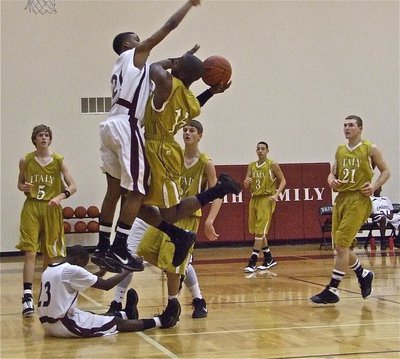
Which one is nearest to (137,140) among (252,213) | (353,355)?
(353,355)

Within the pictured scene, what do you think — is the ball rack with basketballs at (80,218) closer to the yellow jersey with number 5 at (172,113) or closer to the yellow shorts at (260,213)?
the yellow shorts at (260,213)

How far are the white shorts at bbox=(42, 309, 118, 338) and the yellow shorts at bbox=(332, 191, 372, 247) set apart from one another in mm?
2601

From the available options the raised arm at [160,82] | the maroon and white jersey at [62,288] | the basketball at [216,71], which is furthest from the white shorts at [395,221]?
the raised arm at [160,82]

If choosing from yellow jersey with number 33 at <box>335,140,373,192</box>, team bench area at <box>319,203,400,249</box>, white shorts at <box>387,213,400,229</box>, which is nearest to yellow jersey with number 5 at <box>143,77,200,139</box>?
yellow jersey with number 33 at <box>335,140,373,192</box>

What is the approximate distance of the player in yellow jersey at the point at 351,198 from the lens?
277 inches

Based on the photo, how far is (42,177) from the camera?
23.9 ft

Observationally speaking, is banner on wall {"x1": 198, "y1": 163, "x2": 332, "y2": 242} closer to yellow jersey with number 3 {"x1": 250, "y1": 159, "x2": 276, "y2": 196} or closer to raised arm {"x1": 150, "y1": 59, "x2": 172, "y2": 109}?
yellow jersey with number 3 {"x1": 250, "y1": 159, "x2": 276, "y2": 196}

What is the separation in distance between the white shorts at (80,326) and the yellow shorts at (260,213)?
17.1ft

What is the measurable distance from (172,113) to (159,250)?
1452 mm

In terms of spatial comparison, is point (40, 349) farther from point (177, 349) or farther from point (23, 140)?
point (23, 140)

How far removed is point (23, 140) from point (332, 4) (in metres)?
7.19

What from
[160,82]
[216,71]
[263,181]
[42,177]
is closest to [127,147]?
[160,82]

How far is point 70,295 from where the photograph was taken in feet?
17.9

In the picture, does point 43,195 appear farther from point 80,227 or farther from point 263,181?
point 80,227
